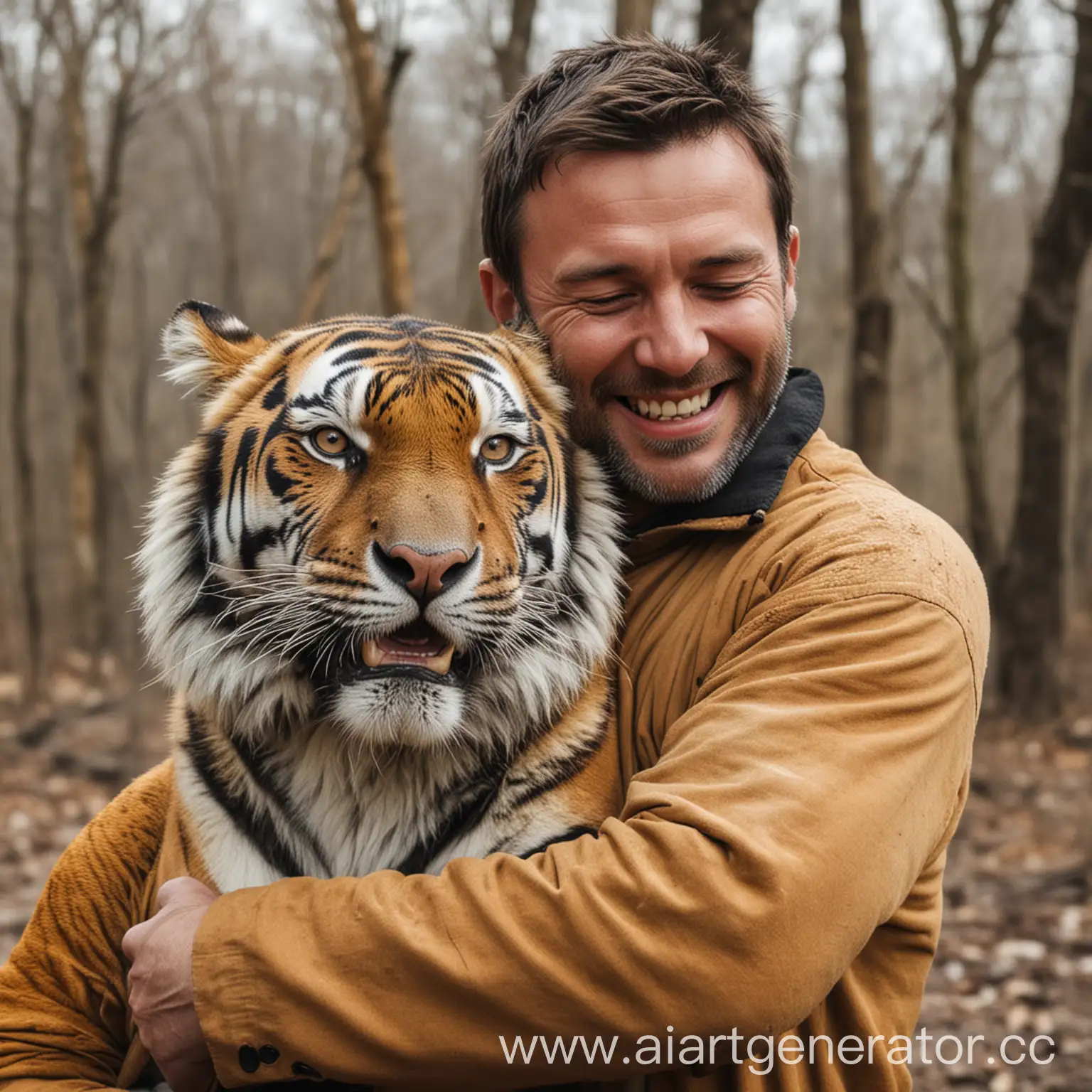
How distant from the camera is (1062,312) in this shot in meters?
7.68

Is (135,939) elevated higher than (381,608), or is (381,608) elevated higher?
(381,608)

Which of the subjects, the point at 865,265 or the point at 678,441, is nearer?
the point at 678,441

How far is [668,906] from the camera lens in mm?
1349

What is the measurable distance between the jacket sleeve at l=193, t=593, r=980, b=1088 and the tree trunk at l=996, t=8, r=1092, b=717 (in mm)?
6821

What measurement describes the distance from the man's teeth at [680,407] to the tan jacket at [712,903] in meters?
0.38

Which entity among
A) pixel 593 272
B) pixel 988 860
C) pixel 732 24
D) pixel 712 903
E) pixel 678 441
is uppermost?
pixel 732 24

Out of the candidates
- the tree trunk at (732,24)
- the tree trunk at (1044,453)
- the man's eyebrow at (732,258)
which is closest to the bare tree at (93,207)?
the tree trunk at (732,24)

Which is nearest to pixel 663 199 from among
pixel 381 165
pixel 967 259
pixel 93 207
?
pixel 381 165

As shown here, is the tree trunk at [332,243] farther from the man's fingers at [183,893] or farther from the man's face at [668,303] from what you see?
the man's fingers at [183,893]

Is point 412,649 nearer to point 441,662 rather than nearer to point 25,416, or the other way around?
point 441,662

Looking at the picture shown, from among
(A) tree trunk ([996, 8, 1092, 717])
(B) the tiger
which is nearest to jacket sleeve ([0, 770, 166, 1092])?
(B) the tiger

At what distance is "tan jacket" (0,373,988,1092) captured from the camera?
1.35 m

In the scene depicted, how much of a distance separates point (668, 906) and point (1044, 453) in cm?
735

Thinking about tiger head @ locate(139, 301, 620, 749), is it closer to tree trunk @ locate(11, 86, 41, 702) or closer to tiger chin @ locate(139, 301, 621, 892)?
tiger chin @ locate(139, 301, 621, 892)
